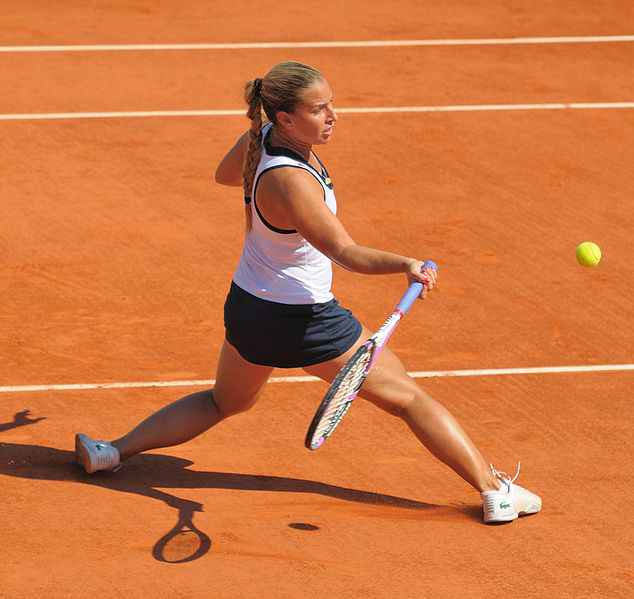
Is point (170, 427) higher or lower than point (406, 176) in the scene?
lower

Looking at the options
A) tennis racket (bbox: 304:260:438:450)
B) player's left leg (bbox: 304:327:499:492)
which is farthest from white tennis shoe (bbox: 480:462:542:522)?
tennis racket (bbox: 304:260:438:450)

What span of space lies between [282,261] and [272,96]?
0.70 meters

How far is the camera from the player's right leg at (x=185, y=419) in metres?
5.26

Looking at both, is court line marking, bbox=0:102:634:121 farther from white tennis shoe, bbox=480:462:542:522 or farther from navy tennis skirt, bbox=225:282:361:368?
white tennis shoe, bbox=480:462:542:522

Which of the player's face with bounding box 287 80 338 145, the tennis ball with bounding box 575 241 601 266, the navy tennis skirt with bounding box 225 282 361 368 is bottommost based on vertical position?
the navy tennis skirt with bounding box 225 282 361 368

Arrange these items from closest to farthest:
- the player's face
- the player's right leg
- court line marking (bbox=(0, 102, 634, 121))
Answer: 1. the player's face
2. the player's right leg
3. court line marking (bbox=(0, 102, 634, 121))

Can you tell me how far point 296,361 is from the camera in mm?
4984

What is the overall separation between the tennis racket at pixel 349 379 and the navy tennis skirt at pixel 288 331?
0.20m

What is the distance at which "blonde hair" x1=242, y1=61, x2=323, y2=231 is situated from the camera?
4.71m

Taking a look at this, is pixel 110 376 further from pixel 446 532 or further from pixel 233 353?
pixel 446 532

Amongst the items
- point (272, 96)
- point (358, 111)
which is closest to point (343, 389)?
point (272, 96)

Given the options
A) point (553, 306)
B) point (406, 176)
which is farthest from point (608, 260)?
point (406, 176)

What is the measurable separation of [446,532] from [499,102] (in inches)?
286

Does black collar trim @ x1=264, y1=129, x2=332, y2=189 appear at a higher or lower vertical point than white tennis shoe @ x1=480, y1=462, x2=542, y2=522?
higher
